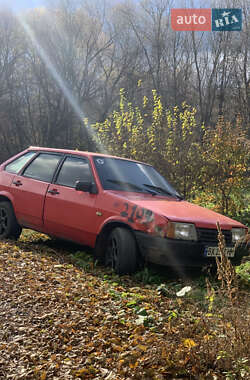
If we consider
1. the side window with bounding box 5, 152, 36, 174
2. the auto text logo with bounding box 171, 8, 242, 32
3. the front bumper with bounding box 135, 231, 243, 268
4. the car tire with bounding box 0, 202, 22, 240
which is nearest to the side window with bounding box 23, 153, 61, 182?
the side window with bounding box 5, 152, 36, 174

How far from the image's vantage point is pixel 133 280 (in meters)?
5.35

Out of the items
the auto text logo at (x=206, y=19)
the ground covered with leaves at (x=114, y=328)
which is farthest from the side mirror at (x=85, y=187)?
the auto text logo at (x=206, y=19)

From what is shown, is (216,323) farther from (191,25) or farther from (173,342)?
(191,25)

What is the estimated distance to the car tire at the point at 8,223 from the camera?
7.49 meters

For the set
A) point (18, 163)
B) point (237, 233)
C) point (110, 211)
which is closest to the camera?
point (237, 233)

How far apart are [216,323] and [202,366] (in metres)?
0.58

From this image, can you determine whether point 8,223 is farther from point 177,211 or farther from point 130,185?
point 177,211

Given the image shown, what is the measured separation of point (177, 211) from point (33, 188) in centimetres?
280

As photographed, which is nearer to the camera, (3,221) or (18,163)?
(3,221)

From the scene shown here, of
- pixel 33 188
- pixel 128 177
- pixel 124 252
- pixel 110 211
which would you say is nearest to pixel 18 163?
pixel 33 188

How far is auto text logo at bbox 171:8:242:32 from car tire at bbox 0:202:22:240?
64.8ft

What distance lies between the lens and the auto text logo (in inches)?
917

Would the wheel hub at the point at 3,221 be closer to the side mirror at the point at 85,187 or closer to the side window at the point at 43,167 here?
the side window at the point at 43,167

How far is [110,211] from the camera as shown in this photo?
579 centimetres
